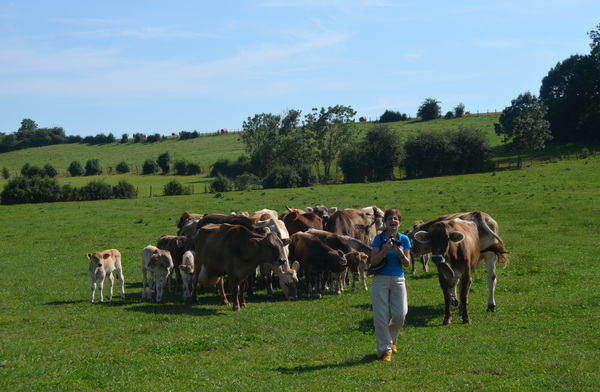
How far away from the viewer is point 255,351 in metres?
11.1

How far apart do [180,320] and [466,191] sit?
3573 centimetres

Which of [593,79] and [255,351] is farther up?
[593,79]

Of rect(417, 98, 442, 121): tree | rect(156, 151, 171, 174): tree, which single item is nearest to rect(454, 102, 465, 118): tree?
rect(417, 98, 442, 121): tree

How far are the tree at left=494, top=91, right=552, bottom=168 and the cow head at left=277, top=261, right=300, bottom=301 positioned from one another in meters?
50.9

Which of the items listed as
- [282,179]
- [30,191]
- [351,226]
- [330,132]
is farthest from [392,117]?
[351,226]

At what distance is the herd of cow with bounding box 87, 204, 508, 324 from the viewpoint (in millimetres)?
13047

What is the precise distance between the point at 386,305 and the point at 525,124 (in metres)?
61.8

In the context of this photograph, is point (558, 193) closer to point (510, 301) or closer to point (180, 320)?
point (510, 301)

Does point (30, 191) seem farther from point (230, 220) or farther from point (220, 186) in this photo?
point (230, 220)

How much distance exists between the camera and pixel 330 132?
81.6m

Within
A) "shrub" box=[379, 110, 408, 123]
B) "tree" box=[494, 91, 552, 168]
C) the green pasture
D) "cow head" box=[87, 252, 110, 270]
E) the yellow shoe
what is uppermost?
"shrub" box=[379, 110, 408, 123]

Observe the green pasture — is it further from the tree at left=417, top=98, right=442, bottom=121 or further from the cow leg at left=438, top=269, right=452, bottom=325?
the tree at left=417, top=98, right=442, bottom=121

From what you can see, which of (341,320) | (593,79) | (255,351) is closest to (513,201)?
(341,320)

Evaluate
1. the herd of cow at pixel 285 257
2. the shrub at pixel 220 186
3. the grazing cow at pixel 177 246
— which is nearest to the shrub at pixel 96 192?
the shrub at pixel 220 186
